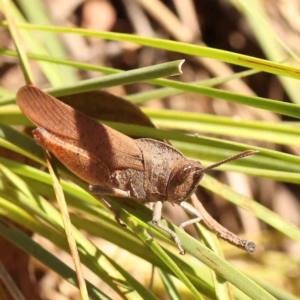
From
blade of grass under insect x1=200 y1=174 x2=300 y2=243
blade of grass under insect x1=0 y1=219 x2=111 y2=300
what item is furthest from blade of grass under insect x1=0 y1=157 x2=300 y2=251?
blade of grass under insect x1=0 y1=219 x2=111 y2=300

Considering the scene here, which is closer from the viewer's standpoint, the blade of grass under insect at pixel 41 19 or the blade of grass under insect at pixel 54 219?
the blade of grass under insect at pixel 54 219

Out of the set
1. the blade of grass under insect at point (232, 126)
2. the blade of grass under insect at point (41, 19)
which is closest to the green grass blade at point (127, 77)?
the blade of grass under insect at point (232, 126)

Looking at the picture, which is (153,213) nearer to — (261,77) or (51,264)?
(51,264)

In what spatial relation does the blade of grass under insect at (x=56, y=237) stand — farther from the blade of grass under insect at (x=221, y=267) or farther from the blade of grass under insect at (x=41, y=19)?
the blade of grass under insect at (x=41, y=19)

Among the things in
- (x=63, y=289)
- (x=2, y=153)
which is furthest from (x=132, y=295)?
(x=63, y=289)

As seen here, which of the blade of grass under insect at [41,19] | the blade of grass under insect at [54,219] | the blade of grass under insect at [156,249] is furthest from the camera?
the blade of grass under insect at [41,19]

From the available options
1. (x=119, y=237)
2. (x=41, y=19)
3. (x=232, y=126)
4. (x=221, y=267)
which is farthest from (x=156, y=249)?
(x=41, y=19)

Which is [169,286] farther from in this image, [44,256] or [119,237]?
[44,256]
